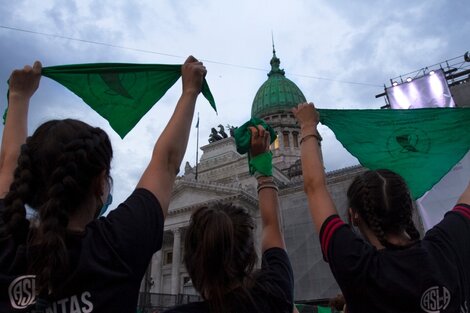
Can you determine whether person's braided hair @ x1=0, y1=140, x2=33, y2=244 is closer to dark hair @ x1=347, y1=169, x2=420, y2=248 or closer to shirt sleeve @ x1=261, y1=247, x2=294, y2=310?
shirt sleeve @ x1=261, y1=247, x2=294, y2=310

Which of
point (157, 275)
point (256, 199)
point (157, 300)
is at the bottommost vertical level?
point (157, 300)

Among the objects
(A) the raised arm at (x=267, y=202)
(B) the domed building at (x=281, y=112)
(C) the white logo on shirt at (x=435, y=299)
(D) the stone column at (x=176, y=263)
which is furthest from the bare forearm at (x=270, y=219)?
(B) the domed building at (x=281, y=112)

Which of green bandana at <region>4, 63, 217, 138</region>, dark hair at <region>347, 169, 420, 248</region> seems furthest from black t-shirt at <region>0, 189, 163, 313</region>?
green bandana at <region>4, 63, 217, 138</region>

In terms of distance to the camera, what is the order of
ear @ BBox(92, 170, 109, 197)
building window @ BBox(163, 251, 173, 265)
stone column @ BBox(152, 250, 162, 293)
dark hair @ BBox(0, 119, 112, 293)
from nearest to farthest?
dark hair @ BBox(0, 119, 112, 293) < ear @ BBox(92, 170, 109, 197) < stone column @ BBox(152, 250, 162, 293) < building window @ BBox(163, 251, 173, 265)

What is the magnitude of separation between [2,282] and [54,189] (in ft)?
1.50

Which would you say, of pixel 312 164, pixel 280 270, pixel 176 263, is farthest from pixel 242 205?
pixel 280 270

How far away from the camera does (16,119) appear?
250cm

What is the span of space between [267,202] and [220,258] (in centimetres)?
75

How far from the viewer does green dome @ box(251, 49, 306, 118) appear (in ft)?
211

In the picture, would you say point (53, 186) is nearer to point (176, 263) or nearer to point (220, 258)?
point (220, 258)

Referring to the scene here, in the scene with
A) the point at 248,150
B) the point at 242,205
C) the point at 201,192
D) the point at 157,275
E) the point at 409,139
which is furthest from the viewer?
the point at 157,275

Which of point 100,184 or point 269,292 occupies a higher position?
point 100,184

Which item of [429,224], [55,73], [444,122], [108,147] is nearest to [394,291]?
[108,147]

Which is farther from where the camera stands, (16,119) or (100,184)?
(16,119)
